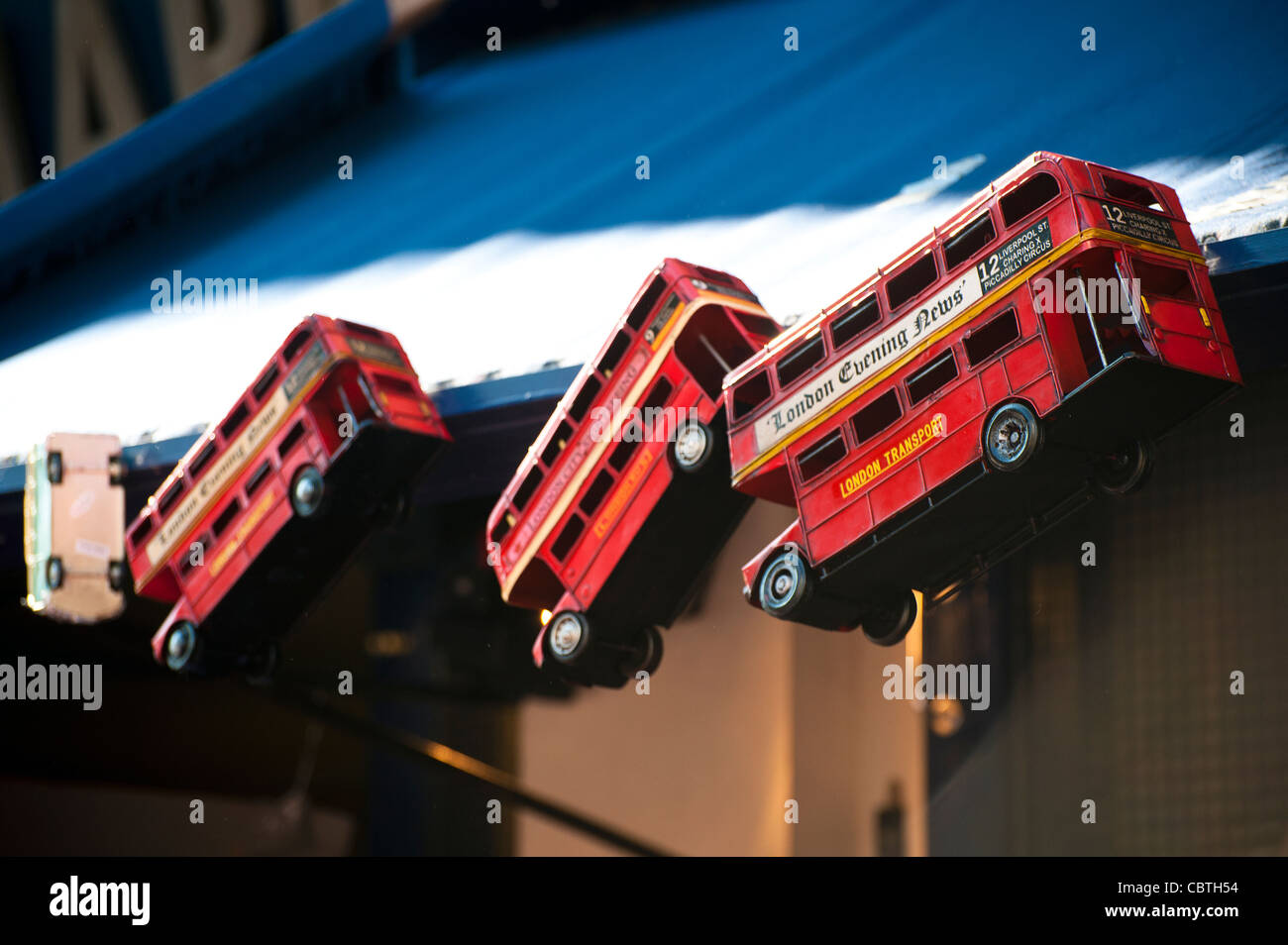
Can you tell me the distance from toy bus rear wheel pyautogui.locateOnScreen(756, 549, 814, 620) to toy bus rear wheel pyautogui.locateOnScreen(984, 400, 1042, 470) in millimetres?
1136

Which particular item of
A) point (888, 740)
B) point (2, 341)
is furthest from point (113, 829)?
point (888, 740)

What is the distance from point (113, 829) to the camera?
1323cm

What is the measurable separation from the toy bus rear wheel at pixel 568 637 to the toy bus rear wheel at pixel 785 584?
3.83 ft

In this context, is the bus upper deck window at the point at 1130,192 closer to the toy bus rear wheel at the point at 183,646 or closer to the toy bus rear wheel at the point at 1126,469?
the toy bus rear wheel at the point at 1126,469

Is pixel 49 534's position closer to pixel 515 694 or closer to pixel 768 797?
pixel 515 694

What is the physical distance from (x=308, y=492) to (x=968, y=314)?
13.5ft

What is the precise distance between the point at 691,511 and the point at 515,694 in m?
4.76

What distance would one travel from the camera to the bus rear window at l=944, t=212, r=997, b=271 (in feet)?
19.7

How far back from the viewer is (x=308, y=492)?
8.26 metres
